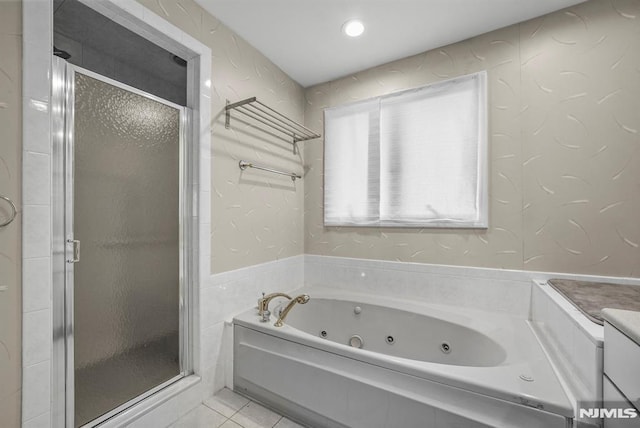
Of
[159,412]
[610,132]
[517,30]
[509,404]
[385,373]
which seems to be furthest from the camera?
[517,30]

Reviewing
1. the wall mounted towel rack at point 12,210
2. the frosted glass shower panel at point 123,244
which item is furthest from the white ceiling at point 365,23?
the wall mounted towel rack at point 12,210

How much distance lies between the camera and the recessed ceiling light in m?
1.79

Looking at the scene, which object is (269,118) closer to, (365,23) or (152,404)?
(365,23)

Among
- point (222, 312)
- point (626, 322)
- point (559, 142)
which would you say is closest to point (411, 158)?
point (559, 142)

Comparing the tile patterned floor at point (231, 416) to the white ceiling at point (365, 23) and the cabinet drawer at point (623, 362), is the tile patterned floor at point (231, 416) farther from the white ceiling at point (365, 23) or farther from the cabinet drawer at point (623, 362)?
the white ceiling at point (365, 23)

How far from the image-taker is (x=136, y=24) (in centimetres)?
137

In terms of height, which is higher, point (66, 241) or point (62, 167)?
point (62, 167)

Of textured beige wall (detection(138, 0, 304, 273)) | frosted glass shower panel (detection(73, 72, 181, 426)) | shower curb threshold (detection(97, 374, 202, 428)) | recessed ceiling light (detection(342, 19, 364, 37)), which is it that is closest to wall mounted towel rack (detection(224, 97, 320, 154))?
textured beige wall (detection(138, 0, 304, 273))

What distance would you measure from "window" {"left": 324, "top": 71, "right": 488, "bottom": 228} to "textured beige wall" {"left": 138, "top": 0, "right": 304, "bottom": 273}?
412 millimetres

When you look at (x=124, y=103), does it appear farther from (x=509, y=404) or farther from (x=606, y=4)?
(x=606, y=4)

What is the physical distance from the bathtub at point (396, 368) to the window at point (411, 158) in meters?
0.69

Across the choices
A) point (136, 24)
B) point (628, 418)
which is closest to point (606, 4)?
point (628, 418)

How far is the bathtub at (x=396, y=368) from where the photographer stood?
108cm

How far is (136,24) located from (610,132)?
8.72ft
